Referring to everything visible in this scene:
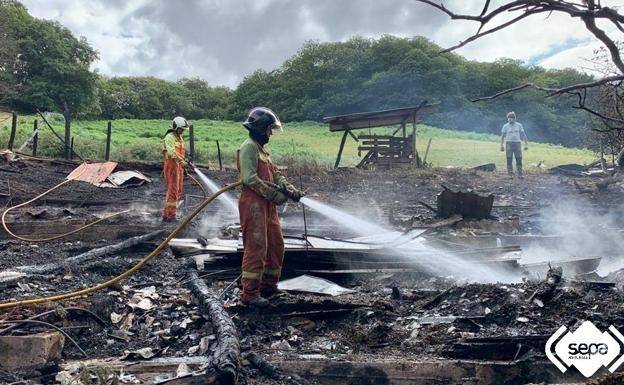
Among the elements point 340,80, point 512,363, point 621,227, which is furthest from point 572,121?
point 512,363

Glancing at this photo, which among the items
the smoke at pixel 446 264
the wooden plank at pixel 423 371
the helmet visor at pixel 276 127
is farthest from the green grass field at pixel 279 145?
the wooden plank at pixel 423 371

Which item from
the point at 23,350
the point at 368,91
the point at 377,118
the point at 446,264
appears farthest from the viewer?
the point at 368,91

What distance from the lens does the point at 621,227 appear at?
9.15m

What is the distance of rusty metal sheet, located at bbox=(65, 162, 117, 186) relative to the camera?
14.6 m

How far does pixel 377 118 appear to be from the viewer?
1812 cm

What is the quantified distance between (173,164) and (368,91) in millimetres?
40839

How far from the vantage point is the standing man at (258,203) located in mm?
4863

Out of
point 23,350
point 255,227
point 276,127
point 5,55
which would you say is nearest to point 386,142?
point 276,127

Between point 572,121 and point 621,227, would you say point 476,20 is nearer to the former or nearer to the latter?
point 621,227

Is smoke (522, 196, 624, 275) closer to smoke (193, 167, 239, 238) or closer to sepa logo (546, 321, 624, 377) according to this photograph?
sepa logo (546, 321, 624, 377)

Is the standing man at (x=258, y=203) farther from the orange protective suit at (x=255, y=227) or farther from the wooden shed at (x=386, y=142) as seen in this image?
the wooden shed at (x=386, y=142)

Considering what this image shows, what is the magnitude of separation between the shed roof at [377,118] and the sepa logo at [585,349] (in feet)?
46.3

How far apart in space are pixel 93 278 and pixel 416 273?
387 centimetres

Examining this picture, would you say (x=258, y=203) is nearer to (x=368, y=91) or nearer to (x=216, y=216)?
(x=216, y=216)
